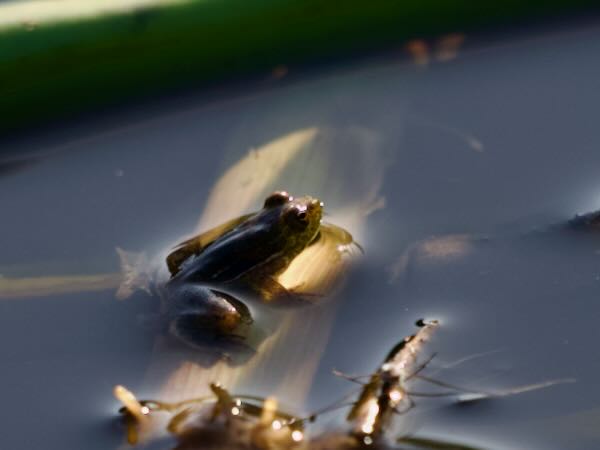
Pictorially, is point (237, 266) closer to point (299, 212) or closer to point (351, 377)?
point (299, 212)

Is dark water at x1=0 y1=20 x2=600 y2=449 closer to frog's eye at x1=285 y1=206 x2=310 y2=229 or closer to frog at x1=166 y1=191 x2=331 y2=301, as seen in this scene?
frog at x1=166 y1=191 x2=331 y2=301

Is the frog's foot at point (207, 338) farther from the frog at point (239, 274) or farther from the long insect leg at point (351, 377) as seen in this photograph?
the long insect leg at point (351, 377)

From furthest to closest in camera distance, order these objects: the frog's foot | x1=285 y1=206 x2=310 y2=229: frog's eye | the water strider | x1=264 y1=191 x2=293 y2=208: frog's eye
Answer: x1=264 y1=191 x2=293 y2=208: frog's eye < x1=285 y1=206 x2=310 y2=229: frog's eye < the frog's foot < the water strider

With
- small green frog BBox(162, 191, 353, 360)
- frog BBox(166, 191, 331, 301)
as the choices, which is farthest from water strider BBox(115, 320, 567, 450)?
frog BBox(166, 191, 331, 301)

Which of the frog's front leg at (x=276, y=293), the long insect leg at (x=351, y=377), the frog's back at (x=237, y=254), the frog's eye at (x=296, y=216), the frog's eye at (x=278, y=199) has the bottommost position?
the long insect leg at (x=351, y=377)

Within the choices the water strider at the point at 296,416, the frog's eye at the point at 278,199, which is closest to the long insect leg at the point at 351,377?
the water strider at the point at 296,416
